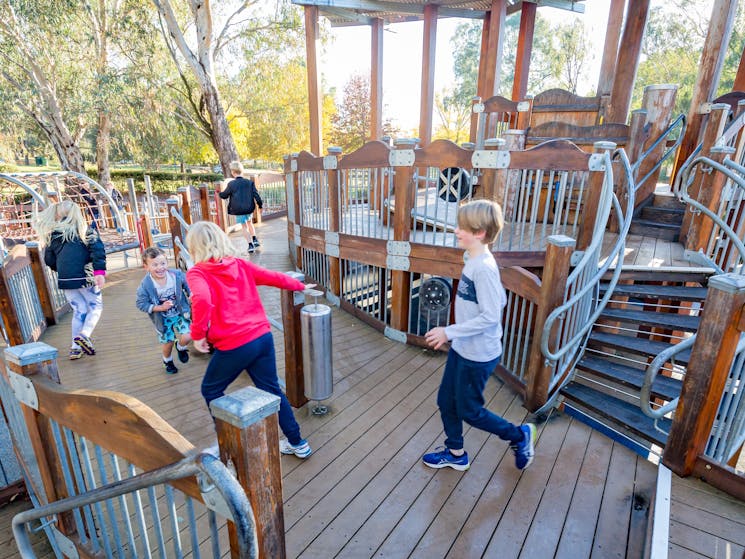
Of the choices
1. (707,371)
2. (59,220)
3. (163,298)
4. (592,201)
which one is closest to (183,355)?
(163,298)

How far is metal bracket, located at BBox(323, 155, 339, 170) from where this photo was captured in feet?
17.7

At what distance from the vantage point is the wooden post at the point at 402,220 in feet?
15.1

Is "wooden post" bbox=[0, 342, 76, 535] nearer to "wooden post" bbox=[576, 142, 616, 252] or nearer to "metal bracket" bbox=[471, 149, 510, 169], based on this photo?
"metal bracket" bbox=[471, 149, 510, 169]

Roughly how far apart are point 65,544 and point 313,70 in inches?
413

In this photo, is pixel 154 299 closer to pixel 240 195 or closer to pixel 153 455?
pixel 153 455

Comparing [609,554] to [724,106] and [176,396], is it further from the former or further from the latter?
[724,106]

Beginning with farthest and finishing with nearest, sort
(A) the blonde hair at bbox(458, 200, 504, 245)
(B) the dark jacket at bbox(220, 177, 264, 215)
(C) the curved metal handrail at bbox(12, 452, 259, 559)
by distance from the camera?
(B) the dark jacket at bbox(220, 177, 264, 215) → (A) the blonde hair at bbox(458, 200, 504, 245) → (C) the curved metal handrail at bbox(12, 452, 259, 559)

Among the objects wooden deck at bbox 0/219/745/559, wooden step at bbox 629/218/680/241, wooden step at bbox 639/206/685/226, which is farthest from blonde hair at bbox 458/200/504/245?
wooden step at bbox 639/206/685/226

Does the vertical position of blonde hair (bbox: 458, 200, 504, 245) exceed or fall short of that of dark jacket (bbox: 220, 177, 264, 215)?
it exceeds it

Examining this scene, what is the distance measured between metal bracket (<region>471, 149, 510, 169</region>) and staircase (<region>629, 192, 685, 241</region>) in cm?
390

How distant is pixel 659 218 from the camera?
682 cm

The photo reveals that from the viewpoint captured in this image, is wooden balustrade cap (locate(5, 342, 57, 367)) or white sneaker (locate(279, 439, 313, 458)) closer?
wooden balustrade cap (locate(5, 342, 57, 367))

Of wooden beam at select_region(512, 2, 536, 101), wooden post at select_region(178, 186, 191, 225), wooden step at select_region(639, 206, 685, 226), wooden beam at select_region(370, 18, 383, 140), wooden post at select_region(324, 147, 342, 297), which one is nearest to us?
wooden post at select_region(324, 147, 342, 297)

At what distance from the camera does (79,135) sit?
19.0m
